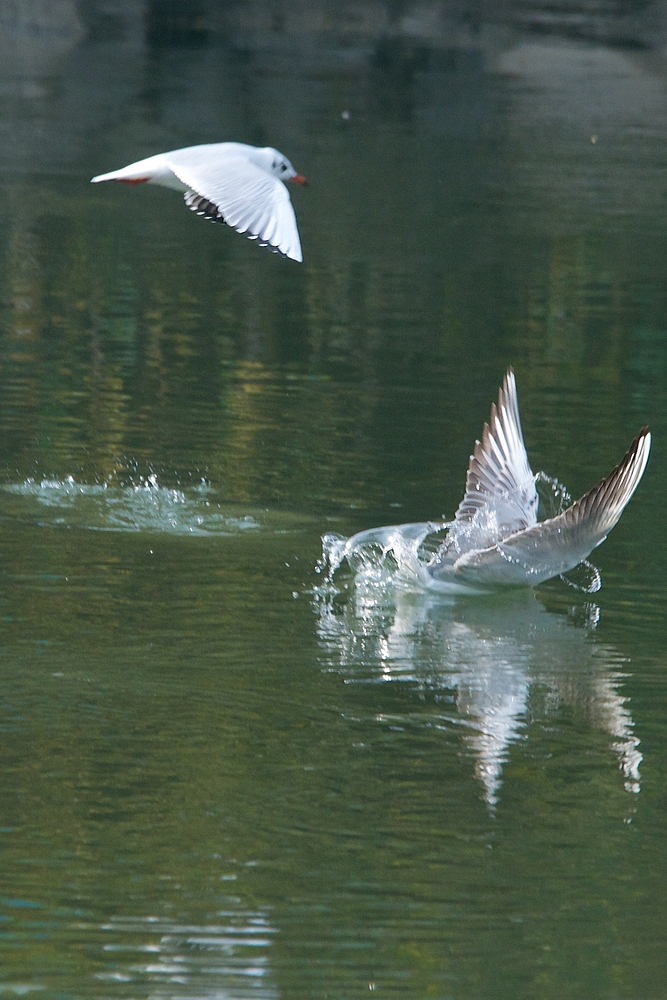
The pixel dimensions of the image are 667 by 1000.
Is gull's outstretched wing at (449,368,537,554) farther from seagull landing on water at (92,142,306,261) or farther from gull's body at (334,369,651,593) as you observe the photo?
seagull landing on water at (92,142,306,261)

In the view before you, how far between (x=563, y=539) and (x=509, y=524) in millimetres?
573

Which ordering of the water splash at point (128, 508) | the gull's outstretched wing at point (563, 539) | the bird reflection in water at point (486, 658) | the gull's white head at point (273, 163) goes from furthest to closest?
1. the water splash at point (128, 508)
2. the gull's white head at point (273, 163)
3. the gull's outstretched wing at point (563, 539)
4. the bird reflection in water at point (486, 658)

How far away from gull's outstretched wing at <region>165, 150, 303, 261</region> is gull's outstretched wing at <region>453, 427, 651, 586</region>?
5.37ft

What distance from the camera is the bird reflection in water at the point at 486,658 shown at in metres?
6.50

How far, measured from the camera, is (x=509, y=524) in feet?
27.1

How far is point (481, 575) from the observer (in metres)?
8.23

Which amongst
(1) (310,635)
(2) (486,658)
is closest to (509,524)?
(2) (486,658)

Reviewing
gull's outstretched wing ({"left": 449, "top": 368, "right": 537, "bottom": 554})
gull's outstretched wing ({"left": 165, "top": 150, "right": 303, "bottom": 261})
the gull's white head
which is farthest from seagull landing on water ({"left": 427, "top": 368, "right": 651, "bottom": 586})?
the gull's white head

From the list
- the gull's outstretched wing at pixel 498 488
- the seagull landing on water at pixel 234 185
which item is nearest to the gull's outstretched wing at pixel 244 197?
the seagull landing on water at pixel 234 185

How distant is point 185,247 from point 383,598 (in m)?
10.8

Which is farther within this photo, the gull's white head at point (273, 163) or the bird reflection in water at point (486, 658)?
the gull's white head at point (273, 163)

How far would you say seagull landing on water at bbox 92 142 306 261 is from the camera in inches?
311

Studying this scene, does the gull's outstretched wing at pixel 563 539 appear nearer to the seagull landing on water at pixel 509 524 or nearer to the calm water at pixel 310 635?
the seagull landing on water at pixel 509 524

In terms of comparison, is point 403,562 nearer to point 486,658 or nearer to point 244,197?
point 486,658
